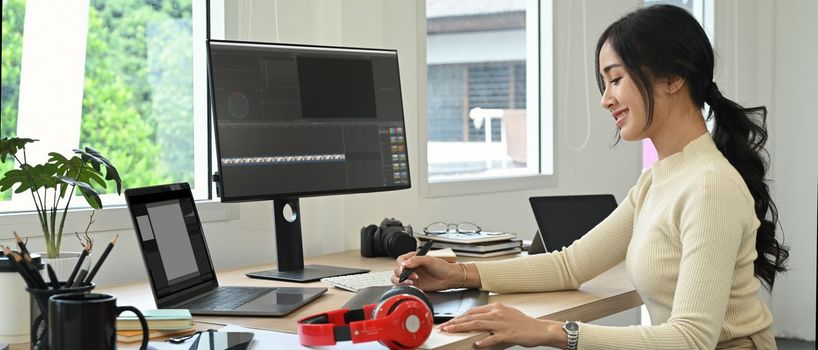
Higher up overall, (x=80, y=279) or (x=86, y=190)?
(x=86, y=190)

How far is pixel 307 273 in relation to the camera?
2.29 meters

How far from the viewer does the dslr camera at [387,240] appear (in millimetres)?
2564

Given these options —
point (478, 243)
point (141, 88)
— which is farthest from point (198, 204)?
point (478, 243)

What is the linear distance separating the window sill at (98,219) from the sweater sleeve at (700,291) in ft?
3.81

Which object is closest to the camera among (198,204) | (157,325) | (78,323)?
(78,323)

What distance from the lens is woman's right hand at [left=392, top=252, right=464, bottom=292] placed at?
2004 millimetres

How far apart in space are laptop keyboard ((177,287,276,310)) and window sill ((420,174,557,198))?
1.24 m

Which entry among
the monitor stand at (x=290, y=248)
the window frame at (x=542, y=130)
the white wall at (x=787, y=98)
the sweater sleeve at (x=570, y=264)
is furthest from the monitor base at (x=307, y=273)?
the white wall at (x=787, y=98)

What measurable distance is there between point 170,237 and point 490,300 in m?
0.65

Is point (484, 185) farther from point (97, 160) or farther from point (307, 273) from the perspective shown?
point (97, 160)

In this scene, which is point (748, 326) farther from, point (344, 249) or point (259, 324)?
point (344, 249)

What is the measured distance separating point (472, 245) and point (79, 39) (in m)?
1.13

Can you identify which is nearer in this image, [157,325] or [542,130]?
[157,325]

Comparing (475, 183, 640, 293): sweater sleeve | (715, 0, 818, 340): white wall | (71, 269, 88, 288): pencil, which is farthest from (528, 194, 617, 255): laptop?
(715, 0, 818, 340): white wall
